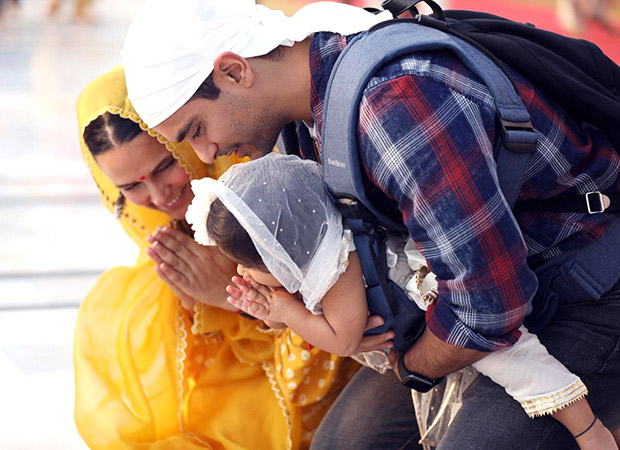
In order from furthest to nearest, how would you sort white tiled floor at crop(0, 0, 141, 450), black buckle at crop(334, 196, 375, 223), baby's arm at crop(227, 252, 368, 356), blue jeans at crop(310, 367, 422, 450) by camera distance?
white tiled floor at crop(0, 0, 141, 450) < blue jeans at crop(310, 367, 422, 450) < baby's arm at crop(227, 252, 368, 356) < black buckle at crop(334, 196, 375, 223)

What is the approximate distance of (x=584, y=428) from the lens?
1633mm

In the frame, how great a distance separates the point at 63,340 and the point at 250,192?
167 centimetres

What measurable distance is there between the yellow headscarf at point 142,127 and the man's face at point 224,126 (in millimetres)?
393

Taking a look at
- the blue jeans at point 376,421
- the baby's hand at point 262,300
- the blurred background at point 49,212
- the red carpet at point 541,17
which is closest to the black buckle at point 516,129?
the baby's hand at point 262,300

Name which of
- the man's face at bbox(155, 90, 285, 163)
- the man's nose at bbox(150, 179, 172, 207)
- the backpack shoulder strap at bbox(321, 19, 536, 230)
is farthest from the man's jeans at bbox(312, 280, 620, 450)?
the man's nose at bbox(150, 179, 172, 207)

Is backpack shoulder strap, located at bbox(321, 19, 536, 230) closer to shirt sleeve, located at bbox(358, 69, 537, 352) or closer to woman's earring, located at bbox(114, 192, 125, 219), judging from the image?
shirt sleeve, located at bbox(358, 69, 537, 352)

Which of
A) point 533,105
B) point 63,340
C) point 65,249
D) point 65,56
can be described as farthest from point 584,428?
point 65,56

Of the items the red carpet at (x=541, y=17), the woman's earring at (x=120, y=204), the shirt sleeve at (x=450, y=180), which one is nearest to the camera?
the shirt sleeve at (x=450, y=180)

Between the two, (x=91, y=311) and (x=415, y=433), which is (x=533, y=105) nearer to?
(x=415, y=433)

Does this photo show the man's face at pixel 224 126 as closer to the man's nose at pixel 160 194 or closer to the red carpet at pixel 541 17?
the man's nose at pixel 160 194

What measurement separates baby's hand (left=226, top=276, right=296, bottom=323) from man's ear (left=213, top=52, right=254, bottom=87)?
0.41 meters

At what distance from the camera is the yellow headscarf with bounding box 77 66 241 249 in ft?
6.94

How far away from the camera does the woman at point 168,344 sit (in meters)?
2.15

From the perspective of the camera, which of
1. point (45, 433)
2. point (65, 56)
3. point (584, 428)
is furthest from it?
point (65, 56)
